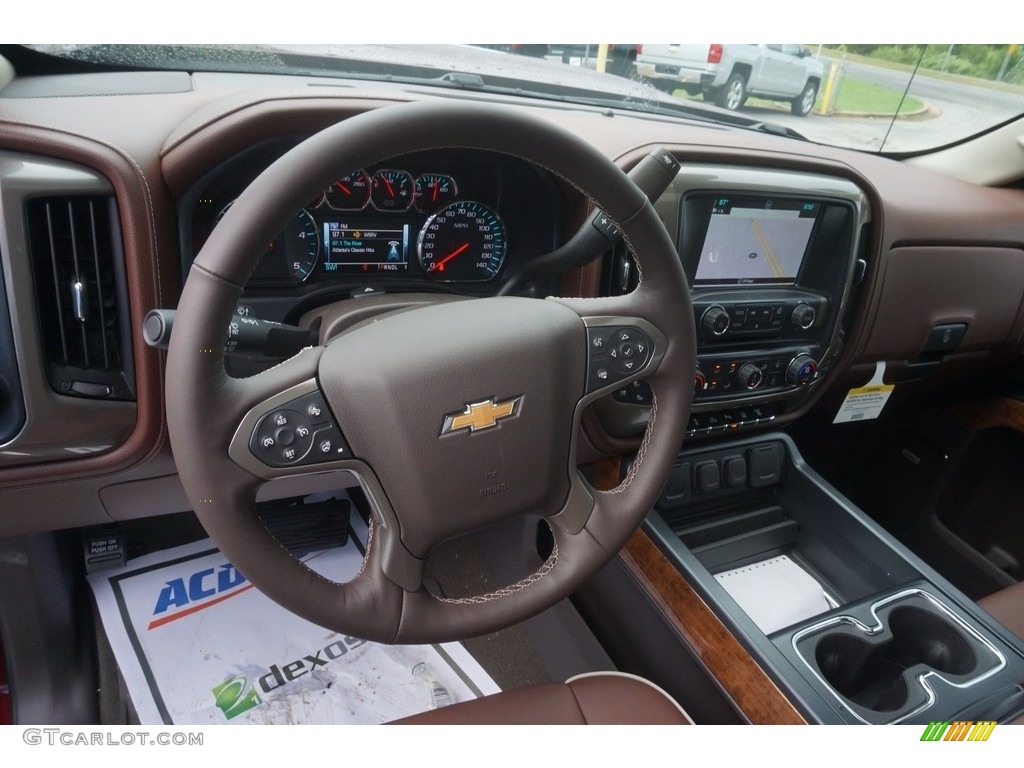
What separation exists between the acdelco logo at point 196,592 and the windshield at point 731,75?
96 centimetres

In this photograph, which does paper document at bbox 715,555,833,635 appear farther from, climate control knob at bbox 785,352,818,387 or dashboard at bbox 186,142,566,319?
dashboard at bbox 186,142,566,319

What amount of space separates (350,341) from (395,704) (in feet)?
2.67

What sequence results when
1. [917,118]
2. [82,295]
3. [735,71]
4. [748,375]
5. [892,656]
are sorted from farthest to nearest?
[917,118]
[735,71]
[748,375]
[892,656]
[82,295]

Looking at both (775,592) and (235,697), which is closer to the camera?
(235,697)

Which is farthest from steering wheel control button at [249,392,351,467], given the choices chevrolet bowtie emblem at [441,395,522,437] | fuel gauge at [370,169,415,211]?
fuel gauge at [370,169,415,211]

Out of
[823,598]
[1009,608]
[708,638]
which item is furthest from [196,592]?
[1009,608]

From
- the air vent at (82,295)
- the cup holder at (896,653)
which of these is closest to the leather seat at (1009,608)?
the cup holder at (896,653)

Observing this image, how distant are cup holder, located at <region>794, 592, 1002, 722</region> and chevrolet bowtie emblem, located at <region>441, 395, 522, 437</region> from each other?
64 cm

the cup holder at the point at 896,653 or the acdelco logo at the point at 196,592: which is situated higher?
the cup holder at the point at 896,653

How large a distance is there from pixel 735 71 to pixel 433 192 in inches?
31.2

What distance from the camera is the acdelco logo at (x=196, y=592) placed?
1.32m

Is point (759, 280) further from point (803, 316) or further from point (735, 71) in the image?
point (735, 71)

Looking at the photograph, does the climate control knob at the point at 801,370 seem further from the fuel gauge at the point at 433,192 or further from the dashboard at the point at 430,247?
the fuel gauge at the point at 433,192

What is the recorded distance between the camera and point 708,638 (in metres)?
1.08
